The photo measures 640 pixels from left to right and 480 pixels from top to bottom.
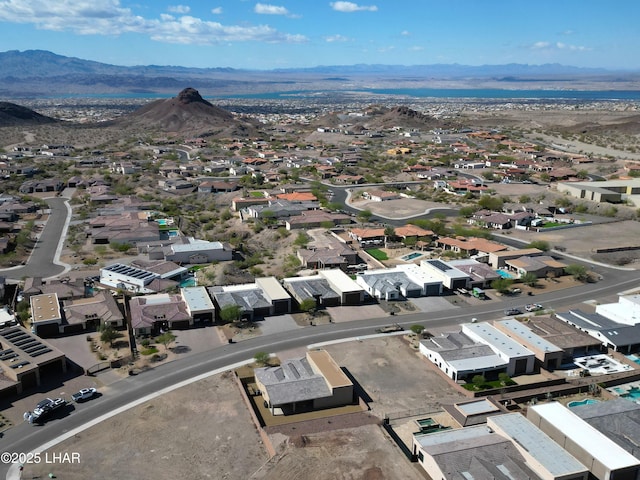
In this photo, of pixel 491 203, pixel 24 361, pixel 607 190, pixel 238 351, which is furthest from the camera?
pixel 607 190

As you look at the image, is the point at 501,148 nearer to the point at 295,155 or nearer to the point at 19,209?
the point at 295,155

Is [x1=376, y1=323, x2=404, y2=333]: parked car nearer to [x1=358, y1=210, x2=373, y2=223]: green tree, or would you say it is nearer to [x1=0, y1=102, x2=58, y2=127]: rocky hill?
[x1=358, y1=210, x2=373, y2=223]: green tree

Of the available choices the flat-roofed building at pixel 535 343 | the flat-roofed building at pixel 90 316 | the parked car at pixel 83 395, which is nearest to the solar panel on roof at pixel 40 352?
the parked car at pixel 83 395

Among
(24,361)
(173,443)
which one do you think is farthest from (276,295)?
(24,361)

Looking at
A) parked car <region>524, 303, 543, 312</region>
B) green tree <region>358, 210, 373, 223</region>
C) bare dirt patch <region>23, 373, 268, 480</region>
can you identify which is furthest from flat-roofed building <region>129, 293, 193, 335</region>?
green tree <region>358, 210, 373, 223</region>

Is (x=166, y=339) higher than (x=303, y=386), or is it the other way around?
(x=303, y=386)

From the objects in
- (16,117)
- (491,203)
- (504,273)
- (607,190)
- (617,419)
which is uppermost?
(16,117)

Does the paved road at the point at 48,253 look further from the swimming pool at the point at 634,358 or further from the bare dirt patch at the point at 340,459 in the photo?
the swimming pool at the point at 634,358

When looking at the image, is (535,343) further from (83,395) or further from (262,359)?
(83,395)
